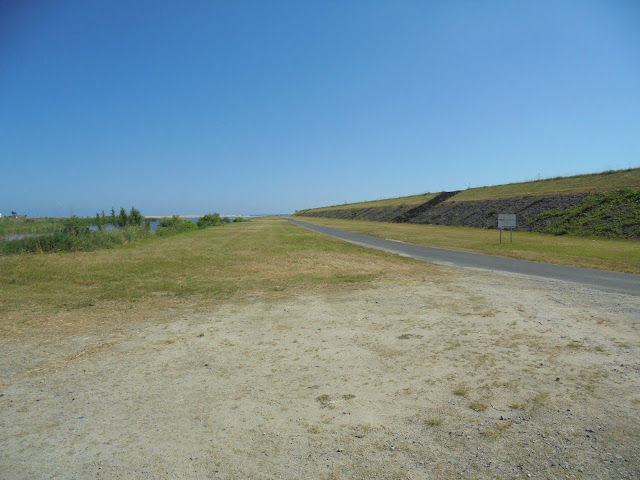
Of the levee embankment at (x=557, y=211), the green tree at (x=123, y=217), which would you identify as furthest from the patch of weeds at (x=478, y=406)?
the green tree at (x=123, y=217)

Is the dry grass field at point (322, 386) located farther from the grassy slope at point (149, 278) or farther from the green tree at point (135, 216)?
the green tree at point (135, 216)

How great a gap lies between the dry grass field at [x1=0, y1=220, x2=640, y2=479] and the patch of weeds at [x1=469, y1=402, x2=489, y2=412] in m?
0.02

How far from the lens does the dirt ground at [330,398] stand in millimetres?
3178

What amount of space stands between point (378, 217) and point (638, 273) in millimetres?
61726

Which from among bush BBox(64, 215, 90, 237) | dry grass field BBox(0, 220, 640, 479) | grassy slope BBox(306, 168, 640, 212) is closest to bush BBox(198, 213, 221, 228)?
bush BBox(64, 215, 90, 237)

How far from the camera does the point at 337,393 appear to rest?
441 cm

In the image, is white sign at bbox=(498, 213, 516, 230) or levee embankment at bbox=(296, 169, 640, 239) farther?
levee embankment at bbox=(296, 169, 640, 239)

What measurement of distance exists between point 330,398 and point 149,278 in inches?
383

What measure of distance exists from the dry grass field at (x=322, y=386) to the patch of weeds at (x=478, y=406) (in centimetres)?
2

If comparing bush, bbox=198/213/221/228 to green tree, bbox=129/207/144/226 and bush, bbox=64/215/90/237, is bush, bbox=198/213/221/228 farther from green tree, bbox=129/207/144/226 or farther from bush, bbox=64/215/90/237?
bush, bbox=64/215/90/237

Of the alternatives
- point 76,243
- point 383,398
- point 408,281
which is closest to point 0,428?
point 383,398

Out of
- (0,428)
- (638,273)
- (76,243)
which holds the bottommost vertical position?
(638,273)

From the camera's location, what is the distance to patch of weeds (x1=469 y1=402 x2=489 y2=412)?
3.95 meters

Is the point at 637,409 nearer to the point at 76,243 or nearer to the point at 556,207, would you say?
the point at 76,243
